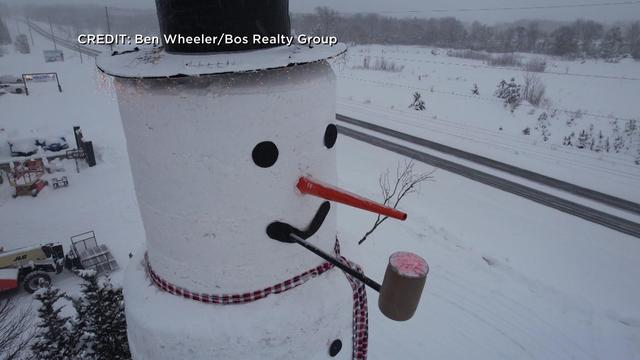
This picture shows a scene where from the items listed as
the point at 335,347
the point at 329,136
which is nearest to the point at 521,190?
the point at 335,347

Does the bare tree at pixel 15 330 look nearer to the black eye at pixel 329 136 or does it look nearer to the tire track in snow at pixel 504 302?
the black eye at pixel 329 136

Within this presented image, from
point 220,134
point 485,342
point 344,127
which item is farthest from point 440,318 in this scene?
point 344,127

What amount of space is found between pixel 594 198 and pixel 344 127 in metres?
10.7

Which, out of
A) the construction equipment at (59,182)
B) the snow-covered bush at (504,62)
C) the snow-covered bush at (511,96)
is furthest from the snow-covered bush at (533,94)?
the construction equipment at (59,182)

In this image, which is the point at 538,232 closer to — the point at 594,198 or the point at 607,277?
the point at 607,277

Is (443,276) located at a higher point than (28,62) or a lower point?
lower

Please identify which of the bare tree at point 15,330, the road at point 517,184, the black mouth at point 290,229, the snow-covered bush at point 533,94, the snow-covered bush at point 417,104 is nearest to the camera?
the black mouth at point 290,229

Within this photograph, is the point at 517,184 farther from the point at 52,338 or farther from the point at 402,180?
the point at 52,338

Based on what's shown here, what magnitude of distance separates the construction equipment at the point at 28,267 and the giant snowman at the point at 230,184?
8.10 meters

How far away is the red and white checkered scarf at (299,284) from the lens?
2.32m

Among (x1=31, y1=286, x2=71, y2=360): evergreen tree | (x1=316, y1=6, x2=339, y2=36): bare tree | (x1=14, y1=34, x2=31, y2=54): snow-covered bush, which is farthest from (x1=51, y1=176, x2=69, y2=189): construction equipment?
(x1=14, y1=34, x2=31, y2=54): snow-covered bush

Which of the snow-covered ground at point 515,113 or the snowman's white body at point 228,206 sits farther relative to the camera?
the snow-covered ground at point 515,113

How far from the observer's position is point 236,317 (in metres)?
2.29

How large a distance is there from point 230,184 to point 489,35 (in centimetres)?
6832
